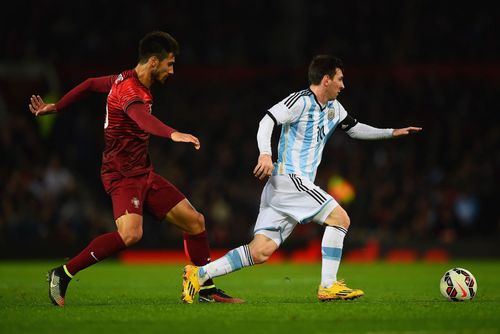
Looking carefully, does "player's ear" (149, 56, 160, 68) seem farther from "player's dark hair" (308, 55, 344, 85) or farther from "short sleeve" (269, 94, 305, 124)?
"player's dark hair" (308, 55, 344, 85)

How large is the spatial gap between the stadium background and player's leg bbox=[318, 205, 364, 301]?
30.7ft

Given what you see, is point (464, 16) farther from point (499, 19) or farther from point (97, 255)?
point (97, 255)

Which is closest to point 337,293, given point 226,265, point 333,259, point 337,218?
point 333,259

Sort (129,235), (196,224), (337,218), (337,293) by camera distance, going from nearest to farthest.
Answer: (129,235) < (337,293) < (337,218) < (196,224)

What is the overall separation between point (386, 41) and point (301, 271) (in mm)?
8665

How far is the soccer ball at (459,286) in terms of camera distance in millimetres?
7969

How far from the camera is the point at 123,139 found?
25.8ft

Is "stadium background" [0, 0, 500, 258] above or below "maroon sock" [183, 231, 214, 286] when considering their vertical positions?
above

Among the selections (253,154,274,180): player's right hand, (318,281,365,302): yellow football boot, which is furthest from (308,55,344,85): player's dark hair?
(318,281,365,302): yellow football boot

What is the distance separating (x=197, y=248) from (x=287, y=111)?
144 cm

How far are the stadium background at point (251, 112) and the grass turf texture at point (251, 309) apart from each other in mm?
5516

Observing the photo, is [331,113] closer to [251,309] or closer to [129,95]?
[129,95]

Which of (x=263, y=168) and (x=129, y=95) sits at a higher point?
(x=129, y=95)

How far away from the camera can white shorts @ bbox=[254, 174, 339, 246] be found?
7.92m
